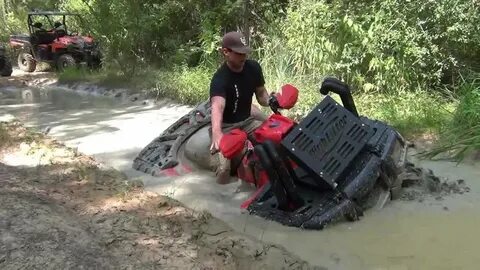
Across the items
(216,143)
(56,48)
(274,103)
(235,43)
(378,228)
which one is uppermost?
(235,43)

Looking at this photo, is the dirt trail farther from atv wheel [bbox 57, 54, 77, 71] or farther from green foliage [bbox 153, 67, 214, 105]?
atv wheel [bbox 57, 54, 77, 71]

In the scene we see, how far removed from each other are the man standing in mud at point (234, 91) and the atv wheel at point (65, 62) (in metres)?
10.6

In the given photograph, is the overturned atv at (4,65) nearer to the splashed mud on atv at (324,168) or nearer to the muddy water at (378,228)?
the muddy water at (378,228)

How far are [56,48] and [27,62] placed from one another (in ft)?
5.48

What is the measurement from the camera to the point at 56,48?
15.3 meters

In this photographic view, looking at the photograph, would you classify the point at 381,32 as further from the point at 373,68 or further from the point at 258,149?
the point at 258,149

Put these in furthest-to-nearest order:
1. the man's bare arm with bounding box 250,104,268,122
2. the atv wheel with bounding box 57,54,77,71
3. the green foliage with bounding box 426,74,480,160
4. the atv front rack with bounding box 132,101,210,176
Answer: the atv wheel with bounding box 57,54,77,71
the green foliage with bounding box 426,74,480,160
the atv front rack with bounding box 132,101,210,176
the man's bare arm with bounding box 250,104,268,122

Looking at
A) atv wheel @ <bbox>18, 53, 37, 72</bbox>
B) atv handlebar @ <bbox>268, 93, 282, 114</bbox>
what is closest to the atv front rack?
Result: atv handlebar @ <bbox>268, 93, 282, 114</bbox>

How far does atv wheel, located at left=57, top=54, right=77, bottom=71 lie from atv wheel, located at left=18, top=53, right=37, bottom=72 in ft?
4.79

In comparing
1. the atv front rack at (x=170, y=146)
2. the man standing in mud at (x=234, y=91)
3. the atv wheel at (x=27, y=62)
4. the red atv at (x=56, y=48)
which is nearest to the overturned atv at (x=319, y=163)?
the man standing in mud at (x=234, y=91)

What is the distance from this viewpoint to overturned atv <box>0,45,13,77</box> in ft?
50.6

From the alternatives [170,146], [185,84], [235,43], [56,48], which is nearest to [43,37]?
[56,48]

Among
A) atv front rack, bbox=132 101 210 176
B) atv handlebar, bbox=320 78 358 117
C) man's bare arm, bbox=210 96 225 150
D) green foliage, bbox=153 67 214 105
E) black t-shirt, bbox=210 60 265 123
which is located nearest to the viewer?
man's bare arm, bbox=210 96 225 150

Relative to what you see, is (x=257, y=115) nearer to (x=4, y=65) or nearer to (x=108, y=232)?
(x=108, y=232)
